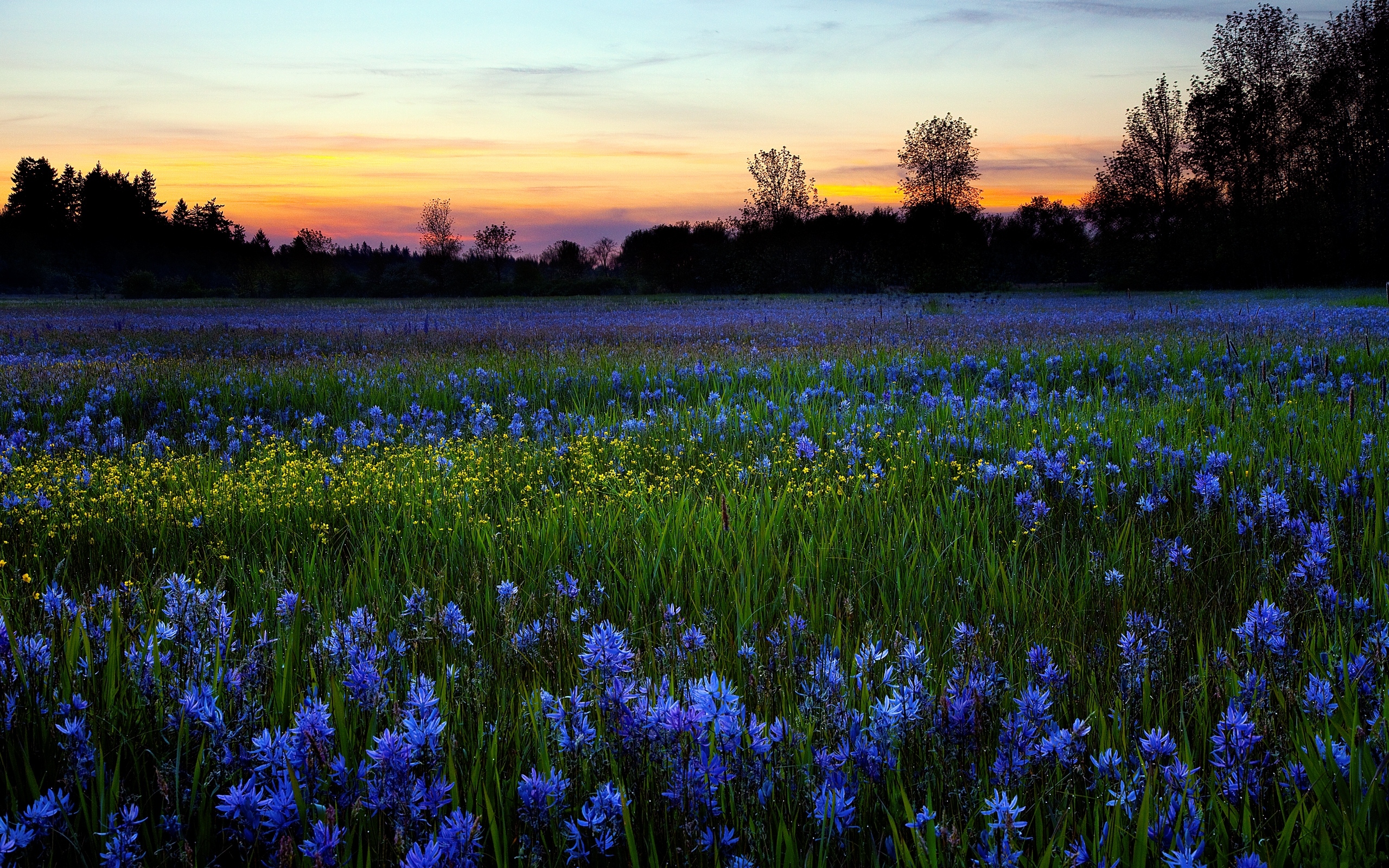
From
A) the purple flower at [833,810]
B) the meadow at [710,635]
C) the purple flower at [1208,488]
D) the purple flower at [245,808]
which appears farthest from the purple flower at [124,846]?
the purple flower at [1208,488]

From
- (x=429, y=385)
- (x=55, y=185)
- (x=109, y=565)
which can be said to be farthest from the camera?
(x=55, y=185)

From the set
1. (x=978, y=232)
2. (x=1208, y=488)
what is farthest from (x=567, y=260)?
(x=1208, y=488)

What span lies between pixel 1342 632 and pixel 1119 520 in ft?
4.73

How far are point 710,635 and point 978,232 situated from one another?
2704 inches

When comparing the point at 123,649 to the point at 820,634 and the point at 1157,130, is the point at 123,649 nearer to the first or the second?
the point at 820,634

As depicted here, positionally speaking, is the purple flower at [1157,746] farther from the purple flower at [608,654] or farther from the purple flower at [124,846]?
the purple flower at [124,846]

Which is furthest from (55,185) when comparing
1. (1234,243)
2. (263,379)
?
(1234,243)

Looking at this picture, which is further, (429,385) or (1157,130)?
(1157,130)

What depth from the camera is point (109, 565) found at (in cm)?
319

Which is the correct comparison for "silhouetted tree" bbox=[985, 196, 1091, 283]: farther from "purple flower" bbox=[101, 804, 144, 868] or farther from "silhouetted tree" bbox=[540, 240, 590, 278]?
"purple flower" bbox=[101, 804, 144, 868]

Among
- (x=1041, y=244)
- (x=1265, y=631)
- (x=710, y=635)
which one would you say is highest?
(x=1041, y=244)

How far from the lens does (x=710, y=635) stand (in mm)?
2350

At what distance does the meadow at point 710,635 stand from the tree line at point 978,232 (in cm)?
5349

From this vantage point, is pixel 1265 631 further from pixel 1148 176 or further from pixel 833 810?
pixel 1148 176
